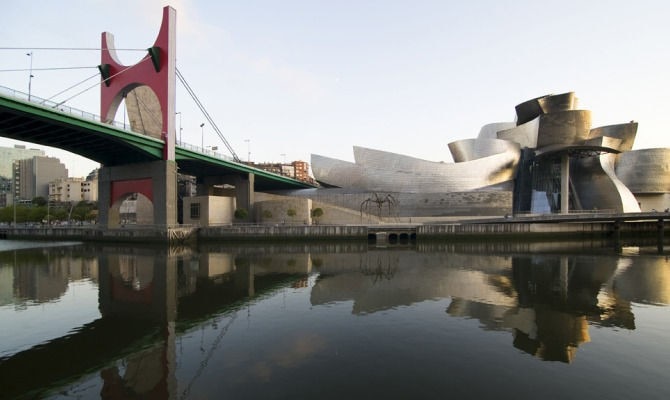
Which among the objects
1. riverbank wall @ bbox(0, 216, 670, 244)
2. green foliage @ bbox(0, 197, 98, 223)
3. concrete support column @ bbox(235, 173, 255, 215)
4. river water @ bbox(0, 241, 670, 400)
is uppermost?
concrete support column @ bbox(235, 173, 255, 215)

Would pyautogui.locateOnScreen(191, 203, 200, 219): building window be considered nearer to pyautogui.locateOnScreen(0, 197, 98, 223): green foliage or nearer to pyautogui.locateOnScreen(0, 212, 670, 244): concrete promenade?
pyautogui.locateOnScreen(0, 212, 670, 244): concrete promenade

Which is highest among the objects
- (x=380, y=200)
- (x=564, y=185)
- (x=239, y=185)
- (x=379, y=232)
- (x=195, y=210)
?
(x=239, y=185)

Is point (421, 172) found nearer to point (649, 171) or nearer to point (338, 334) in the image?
point (649, 171)

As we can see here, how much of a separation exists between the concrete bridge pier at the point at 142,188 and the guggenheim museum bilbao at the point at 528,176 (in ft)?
64.4

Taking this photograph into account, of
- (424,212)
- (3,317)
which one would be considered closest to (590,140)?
(424,212)

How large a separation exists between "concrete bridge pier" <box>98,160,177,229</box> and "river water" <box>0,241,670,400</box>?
50.7 feet

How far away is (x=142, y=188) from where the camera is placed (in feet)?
119

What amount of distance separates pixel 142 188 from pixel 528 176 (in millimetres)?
44293

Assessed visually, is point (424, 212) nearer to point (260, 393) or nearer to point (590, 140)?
point (590, 140)

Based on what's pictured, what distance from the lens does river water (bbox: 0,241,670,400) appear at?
19.8 ft

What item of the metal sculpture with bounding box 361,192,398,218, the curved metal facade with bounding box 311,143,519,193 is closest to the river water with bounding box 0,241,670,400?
the metal sculpture with bounding box 361,192,398,218

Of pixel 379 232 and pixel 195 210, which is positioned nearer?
pixel 379 232

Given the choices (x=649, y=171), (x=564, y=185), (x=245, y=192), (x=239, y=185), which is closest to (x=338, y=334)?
(x=245, y=192)

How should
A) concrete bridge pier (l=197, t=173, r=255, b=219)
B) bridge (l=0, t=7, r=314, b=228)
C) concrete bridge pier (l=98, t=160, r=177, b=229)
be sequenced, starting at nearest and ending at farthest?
bridge (l=0, t=7, r=314, b=228)
concrete bridge pier (l=98, t=160, r=177, b=229)
concrete bridge pier (l=197, t=173, r=255, b=219)
